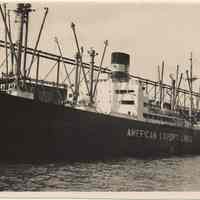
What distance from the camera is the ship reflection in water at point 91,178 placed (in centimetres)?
751

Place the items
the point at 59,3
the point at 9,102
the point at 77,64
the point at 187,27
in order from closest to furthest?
the point at 59,3
the point at 187,27
the point at 9,102
the point at 77,64

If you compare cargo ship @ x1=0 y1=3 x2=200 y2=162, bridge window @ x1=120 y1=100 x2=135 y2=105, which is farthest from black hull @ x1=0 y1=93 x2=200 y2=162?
bridge window @ x1=120 y1=100 x2=135 y2=105

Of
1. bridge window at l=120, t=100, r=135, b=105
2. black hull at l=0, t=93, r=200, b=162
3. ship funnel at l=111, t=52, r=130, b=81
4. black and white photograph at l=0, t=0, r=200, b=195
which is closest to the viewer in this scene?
black and white photograph at l=0, t=0, r=200, b=195

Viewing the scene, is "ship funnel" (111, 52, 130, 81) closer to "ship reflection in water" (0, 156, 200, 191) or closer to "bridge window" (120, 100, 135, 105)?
"bridge window" (120, 100, 135, 105)

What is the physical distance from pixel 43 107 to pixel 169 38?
516cm

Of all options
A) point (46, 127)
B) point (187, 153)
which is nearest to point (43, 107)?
point (46, 127)

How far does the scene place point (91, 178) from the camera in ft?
29.7

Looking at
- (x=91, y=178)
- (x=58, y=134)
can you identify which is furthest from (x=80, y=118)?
(x=91, y=178)

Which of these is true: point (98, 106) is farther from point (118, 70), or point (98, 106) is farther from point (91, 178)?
point (91, 178)

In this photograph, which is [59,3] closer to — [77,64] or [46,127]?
[46,127]

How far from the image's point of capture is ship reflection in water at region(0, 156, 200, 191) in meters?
7.51

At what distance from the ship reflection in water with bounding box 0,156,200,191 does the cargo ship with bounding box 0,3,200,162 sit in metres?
1.01

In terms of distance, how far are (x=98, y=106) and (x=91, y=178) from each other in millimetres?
10383

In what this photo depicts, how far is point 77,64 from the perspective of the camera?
1788 cm
